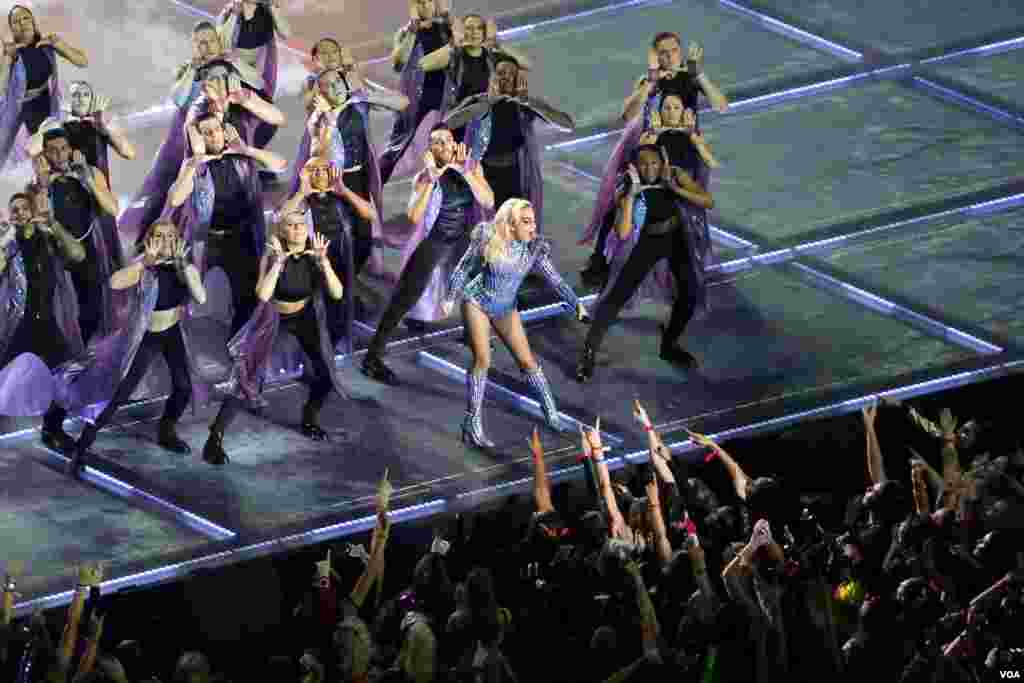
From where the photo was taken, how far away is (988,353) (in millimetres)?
24453

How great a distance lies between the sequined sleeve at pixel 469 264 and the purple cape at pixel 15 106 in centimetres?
351

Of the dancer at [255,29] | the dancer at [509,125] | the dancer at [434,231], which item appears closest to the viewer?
the dancer at [434,231]

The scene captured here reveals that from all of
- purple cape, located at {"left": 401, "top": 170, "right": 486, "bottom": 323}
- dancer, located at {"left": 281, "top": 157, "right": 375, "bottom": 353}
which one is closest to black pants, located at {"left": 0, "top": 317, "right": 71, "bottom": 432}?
dancer, located at {"left": 281, "top": 157, "right": 375, "bottom": 353}

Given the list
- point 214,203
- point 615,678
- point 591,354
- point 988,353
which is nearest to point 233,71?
point 214,203

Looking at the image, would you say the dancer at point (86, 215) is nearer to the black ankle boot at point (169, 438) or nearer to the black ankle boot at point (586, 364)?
the black ankle boot at point (169, 438)

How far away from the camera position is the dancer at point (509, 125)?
24.2 metres

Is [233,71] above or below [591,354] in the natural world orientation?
above

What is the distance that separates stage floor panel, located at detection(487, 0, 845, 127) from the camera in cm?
2823

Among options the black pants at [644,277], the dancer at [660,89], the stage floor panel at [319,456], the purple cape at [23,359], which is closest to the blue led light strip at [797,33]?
the dancer at [660,89]

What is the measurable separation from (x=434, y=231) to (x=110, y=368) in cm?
216

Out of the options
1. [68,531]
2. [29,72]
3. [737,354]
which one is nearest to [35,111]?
[29,72]

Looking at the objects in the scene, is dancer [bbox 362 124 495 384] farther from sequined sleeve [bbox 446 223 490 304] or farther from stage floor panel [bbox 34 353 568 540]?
sequined sleeve [bbox 446 223 490 304]

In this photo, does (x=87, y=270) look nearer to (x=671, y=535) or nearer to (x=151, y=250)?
(x=151, y=250)

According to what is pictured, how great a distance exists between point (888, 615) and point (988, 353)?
17.0ft
